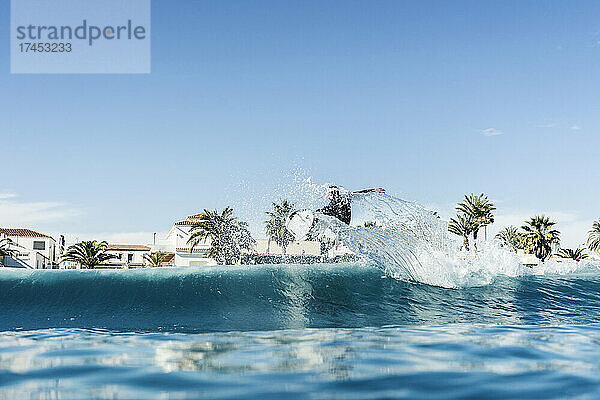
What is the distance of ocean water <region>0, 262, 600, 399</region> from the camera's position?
3.39 meters

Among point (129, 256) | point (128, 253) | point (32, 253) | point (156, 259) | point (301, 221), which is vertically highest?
point (301, 221)

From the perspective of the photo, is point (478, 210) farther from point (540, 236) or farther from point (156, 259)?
point (156, 259)

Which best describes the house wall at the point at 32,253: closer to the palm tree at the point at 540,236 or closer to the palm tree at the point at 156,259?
the palm tree at the point at 156,259

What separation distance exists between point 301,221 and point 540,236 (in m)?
55.5

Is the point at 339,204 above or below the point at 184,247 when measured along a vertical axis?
above

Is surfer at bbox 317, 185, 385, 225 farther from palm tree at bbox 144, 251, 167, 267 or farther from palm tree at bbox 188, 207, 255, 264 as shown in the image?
palm tree at bbox 144, 251, 167, 267

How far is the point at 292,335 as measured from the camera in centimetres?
614

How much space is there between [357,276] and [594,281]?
5.64 metres

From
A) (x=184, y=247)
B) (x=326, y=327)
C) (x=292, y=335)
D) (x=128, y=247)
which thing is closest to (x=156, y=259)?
(x=184, y=247)

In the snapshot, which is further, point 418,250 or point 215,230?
point 215,230

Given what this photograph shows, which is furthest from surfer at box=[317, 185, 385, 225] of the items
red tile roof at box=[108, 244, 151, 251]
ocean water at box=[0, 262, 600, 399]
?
red tile roof at box=[108, 244, 151, 251]

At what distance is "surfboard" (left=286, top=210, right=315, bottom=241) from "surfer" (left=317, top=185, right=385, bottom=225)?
0.45 m

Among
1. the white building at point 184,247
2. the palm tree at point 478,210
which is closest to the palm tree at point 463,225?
the palm tree at point 478,210

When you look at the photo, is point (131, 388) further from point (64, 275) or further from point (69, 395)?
point (64, 275)
